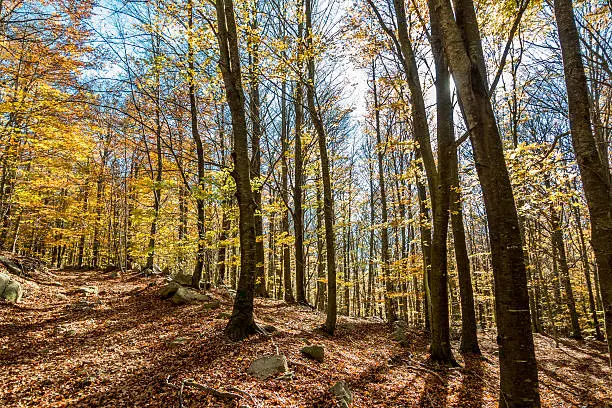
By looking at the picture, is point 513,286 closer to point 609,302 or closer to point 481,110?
point 481,110

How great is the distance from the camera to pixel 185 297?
9.37 m

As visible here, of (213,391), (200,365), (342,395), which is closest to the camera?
(213,391)

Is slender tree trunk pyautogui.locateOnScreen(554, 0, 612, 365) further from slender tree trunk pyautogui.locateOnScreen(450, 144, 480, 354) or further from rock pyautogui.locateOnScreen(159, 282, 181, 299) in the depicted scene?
rock pyautogui.locateOnScreen(159, 282, 181, 299)

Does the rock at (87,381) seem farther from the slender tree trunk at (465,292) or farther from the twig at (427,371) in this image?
the slender tree trunk at (465,292)

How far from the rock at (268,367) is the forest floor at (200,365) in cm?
13

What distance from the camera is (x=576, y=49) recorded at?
439 cm

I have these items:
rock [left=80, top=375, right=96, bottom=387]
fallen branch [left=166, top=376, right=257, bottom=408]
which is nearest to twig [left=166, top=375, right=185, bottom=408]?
fallen branch [left=166, top=376, right=257, bottom=408]

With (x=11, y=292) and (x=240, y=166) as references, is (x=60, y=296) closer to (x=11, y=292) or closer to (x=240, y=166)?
(x=11, y=292)

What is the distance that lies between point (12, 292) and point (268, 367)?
26.4 feet

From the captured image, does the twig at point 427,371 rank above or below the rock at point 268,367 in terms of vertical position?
below

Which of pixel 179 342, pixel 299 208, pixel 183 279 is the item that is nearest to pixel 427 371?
pixel 179 342

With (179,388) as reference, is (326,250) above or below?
above

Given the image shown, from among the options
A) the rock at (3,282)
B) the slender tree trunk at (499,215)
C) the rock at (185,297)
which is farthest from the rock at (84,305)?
the slender tree trunk at (499,215)

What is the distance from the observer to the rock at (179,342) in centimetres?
586
